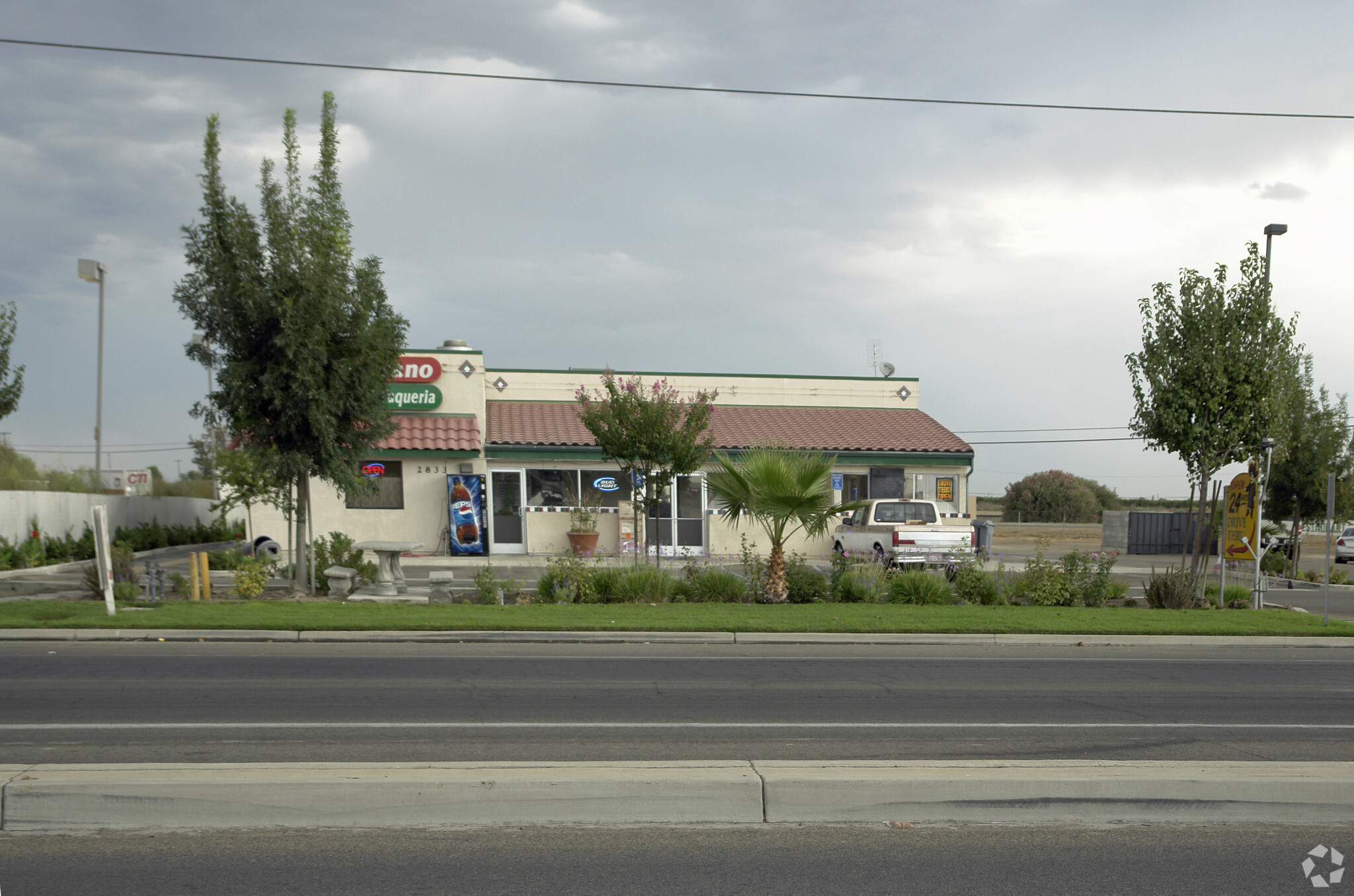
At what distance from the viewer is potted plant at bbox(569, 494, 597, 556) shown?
87.0 ft

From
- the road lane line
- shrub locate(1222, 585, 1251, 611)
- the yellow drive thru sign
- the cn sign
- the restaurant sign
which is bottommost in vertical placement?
shrub locate(1222, 585, 1251, 611)

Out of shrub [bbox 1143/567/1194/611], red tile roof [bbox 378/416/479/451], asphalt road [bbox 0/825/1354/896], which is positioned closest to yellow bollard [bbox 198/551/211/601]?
red tile roof [bbox 378/416/479/451]

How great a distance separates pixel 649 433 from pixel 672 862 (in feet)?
53.6

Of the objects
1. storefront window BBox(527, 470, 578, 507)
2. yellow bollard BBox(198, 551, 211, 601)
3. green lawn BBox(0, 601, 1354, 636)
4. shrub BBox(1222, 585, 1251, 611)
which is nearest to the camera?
green lawn BBox(0, 601, 1354, 636)

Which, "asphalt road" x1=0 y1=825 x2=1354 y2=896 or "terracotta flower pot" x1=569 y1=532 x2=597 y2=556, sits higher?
"terracotta flower pot" x1=569 y1=532 x2=597 y2=556

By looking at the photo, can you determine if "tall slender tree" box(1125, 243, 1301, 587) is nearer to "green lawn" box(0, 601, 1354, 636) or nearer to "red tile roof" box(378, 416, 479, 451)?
"green lawn" box(0, 601, 1354, 636)

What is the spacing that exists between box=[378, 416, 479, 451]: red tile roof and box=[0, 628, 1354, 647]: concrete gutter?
1403 cm

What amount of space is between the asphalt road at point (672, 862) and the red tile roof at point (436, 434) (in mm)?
22486

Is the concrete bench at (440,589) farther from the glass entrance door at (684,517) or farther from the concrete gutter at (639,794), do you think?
the glass entrance door at (684,517)

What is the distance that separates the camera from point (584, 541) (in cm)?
2664

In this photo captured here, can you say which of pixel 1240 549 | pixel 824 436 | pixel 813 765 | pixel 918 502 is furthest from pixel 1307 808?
pixel 824 436

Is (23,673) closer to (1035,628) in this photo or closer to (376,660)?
(376,660)

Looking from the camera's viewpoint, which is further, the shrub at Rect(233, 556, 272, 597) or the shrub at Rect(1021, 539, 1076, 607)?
the shrub at Rect(1021, 539, 1076, 607)

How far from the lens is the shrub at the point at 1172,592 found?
17.5m
